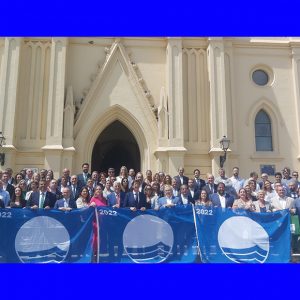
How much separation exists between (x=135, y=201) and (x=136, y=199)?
0.07 meters

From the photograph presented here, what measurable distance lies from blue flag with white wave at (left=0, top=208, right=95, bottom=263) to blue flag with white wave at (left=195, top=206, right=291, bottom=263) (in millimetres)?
Answer: 2390

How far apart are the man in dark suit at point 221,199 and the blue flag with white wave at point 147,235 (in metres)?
1.51

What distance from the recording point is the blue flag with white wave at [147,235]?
8383mm

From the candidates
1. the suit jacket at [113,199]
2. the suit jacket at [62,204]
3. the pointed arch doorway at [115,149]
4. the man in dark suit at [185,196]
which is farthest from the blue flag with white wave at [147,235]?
the pointed arch doorway at [115,149]

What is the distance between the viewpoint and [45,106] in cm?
1703

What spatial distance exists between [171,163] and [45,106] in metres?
5.68

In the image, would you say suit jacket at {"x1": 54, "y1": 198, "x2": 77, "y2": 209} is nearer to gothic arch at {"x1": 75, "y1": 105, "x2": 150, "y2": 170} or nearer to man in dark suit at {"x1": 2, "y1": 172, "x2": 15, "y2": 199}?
man in dark suit at {"x1": 2, "y1": 172, "x2": 15, "y2": 199}

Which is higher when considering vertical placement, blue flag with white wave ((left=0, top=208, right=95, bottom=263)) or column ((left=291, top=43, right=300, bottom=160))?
column ((left=291, top=43, right=300, bottom=160))

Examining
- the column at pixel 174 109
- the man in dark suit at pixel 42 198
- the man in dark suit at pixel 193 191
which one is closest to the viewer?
the man in dark suit at pixel 42 198

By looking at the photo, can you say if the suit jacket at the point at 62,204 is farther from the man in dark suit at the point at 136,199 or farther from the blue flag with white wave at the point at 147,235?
the man in dark suit at the point at 136,199

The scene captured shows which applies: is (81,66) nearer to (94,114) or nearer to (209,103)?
(94,114)

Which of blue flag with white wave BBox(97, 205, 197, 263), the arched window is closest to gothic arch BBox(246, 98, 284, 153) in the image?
the arched window

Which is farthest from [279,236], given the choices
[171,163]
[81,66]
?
[81,66]

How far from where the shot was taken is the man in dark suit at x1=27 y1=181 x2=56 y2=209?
9281 mm
